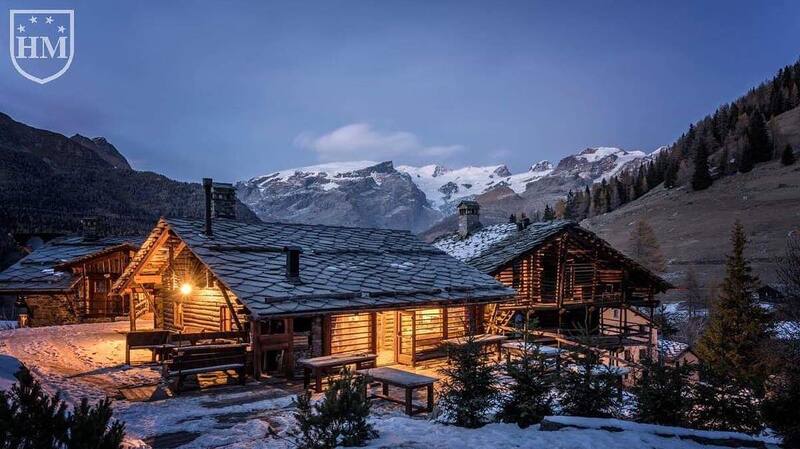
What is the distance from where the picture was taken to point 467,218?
3422 centimetres

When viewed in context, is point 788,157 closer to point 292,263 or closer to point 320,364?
point 292,263

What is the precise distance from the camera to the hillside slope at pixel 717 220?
64688mm

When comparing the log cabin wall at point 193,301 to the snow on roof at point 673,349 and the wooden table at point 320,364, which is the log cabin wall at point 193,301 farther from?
the snow on roof at point 673,349

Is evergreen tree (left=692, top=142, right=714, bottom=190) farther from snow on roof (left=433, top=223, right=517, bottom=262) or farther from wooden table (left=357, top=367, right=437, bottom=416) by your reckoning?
wooden table (left=357, top=367, right=437, bottom=416)

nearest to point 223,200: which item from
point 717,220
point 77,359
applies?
point 77,359

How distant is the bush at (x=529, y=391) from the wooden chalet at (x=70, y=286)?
82.4 feet

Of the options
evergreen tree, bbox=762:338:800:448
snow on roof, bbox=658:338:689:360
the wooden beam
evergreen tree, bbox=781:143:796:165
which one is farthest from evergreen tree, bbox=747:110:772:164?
the wooden beam

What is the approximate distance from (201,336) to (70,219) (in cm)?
5150

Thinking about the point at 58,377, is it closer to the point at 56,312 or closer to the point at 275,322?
the point at 275,322

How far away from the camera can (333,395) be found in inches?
284

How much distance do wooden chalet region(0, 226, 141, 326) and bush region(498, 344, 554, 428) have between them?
25.1 meters

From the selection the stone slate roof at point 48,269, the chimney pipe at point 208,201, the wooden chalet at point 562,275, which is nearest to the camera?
the chimney pipe at point 208,201

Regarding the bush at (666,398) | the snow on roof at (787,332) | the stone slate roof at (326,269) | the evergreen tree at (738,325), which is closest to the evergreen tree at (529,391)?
the bush at (666,398)

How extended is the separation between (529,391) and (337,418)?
11.8 ft
